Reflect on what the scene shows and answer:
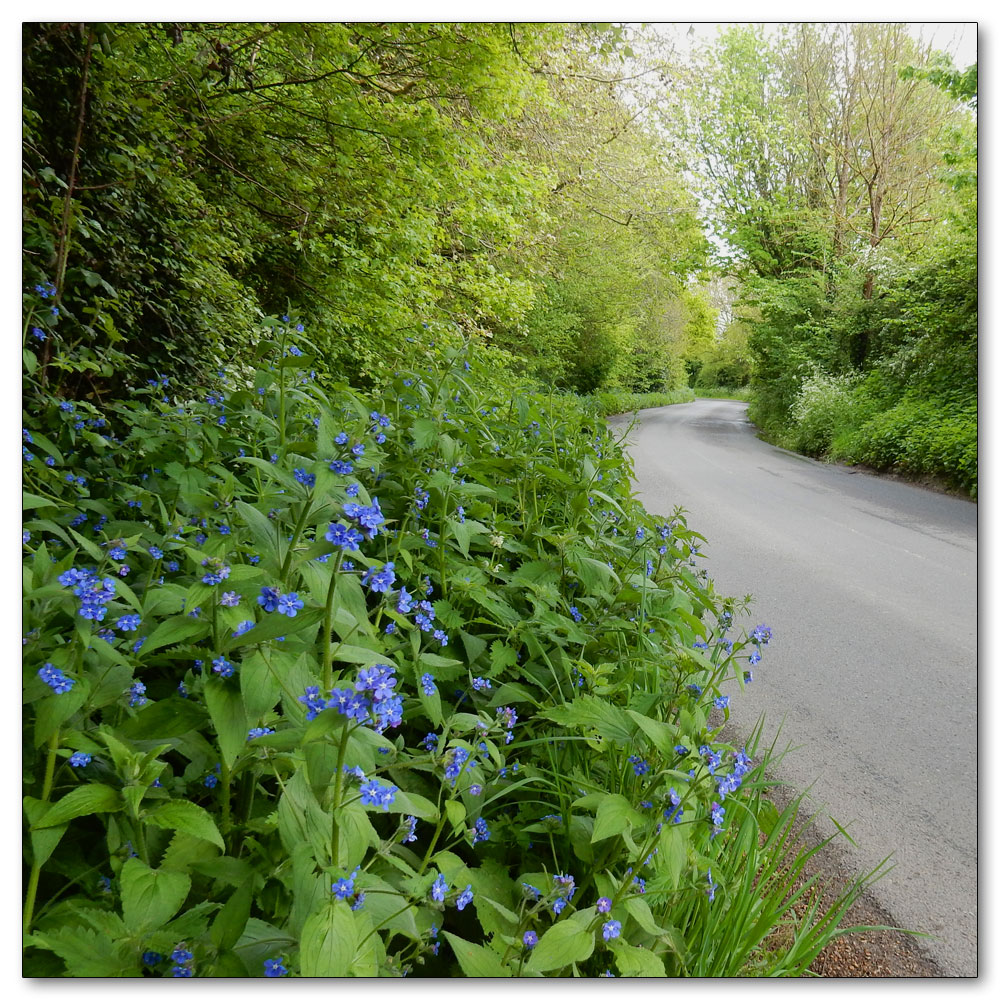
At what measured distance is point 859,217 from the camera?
4.52m

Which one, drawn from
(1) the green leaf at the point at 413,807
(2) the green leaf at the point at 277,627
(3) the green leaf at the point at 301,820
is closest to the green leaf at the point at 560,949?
(1) the green leaf at the point at 413,807

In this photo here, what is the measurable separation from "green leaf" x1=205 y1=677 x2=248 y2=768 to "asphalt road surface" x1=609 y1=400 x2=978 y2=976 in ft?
4.95

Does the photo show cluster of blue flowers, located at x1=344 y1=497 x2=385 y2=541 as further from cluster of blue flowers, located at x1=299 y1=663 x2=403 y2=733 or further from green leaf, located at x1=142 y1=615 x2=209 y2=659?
green leaf, located at x1=142 y1=615 x2=209 y2=659

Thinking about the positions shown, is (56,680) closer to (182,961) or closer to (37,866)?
(37,866)

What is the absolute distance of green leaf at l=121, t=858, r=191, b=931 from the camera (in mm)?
830

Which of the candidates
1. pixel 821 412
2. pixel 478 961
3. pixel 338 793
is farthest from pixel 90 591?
pixel 821 412

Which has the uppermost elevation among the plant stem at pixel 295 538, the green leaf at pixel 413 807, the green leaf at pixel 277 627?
the plant stem at pixel 295 538

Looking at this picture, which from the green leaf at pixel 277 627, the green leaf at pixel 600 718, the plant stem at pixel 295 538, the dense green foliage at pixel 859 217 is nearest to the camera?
the green leaf at pixel 277 627

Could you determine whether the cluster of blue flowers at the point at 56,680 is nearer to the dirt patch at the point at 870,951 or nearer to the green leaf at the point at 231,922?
the green leaf at the point at 231,922

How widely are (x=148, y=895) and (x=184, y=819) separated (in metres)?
0.10

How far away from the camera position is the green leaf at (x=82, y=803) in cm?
87

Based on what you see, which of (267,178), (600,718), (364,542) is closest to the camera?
(600,718)

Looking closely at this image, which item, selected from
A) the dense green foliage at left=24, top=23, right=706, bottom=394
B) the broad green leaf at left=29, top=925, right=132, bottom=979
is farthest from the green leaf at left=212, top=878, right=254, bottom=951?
the dense green foliage at left=24, top=23, right=706, bottom=394

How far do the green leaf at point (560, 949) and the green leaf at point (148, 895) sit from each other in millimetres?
550
